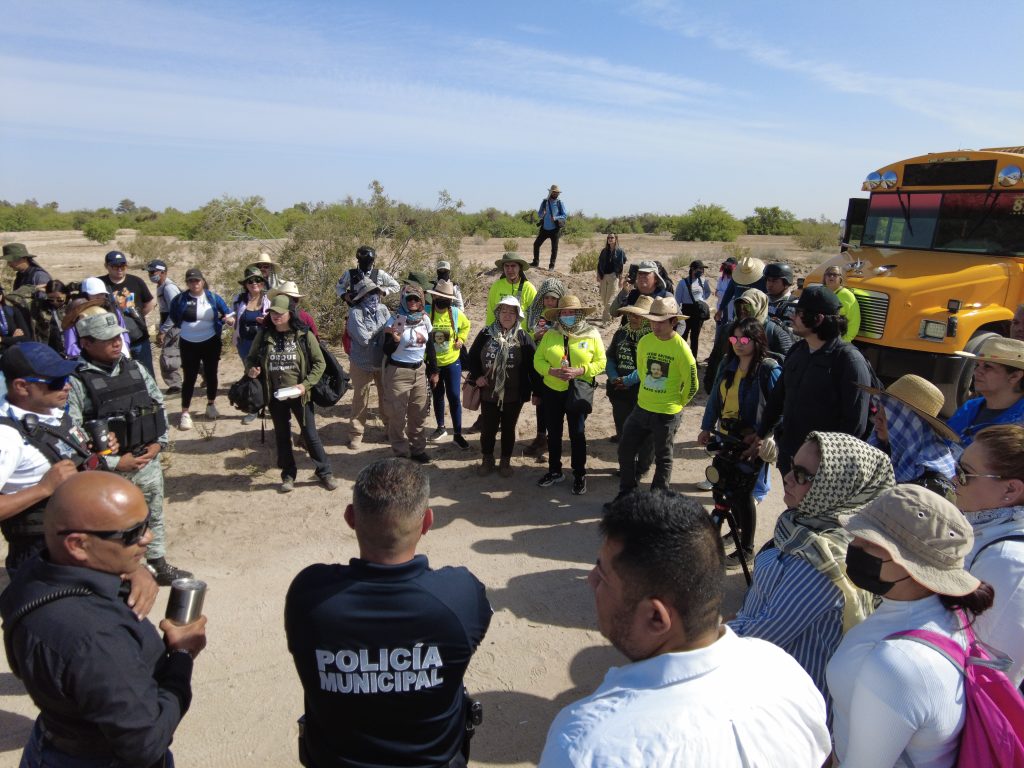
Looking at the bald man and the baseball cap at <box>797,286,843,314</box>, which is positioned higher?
the baseball cap at <box>797,286,843,314</box>

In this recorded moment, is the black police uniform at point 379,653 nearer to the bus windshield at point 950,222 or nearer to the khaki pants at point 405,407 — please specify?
the khaki pants at point 405,407

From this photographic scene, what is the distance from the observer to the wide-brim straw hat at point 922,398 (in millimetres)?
3764

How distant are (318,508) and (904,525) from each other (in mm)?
5049

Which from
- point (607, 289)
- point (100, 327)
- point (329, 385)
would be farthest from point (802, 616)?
point (607, 289)

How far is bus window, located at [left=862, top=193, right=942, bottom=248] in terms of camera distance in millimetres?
8750

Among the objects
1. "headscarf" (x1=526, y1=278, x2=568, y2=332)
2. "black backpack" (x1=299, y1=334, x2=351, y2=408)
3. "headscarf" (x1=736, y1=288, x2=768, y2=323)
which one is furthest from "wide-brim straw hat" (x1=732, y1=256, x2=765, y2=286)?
"black backpack" (x1=299, y1=334, x2=351, y2=408)

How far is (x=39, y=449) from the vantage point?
129 inches

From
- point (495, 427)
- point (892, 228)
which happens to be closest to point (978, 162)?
point (892, 228)

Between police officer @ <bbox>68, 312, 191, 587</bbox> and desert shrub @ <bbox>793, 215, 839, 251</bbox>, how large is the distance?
26.9 meters

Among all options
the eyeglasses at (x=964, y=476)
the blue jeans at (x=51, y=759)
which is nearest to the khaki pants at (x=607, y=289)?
the eyeglasses at (x=964, y=476)

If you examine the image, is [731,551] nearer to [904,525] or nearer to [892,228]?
[904,525]

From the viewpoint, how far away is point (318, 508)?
5957mm

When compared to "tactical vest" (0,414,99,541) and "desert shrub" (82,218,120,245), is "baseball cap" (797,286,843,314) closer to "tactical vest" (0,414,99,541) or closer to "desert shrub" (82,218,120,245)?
"tactical vest" (0,414,99,541)

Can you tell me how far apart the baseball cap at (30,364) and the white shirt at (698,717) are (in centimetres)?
341
